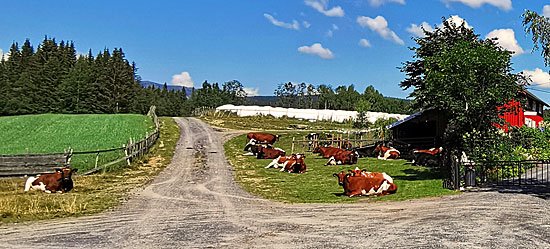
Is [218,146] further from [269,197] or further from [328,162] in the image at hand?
[269,197]

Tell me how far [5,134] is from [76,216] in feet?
145

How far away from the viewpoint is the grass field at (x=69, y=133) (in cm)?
3622

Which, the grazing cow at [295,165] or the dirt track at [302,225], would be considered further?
the grazing cow at [295,165]

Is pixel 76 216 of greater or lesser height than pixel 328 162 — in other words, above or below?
below

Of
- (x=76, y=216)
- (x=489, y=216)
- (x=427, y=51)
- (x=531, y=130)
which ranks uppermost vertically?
(x=427, y=51)

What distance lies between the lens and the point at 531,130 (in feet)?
75.0

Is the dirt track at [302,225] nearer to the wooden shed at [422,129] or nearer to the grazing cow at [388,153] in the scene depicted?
the grazing cow at [388,153]

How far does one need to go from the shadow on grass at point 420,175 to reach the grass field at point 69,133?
1730 cm

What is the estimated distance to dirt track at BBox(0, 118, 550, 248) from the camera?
8.80 metres

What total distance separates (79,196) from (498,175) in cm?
1655

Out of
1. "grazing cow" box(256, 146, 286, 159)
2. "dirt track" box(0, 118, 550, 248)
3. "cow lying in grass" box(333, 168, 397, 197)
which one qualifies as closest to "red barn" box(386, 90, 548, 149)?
"grazing cow" box(256, 146, 286, 159)

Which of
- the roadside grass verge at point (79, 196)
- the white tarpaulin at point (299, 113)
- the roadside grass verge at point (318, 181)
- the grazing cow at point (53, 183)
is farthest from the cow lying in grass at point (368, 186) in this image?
the white tarpaulin at point (299, 113)

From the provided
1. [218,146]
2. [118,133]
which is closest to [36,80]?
[118,133]

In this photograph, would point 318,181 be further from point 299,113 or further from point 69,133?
point 299,113
